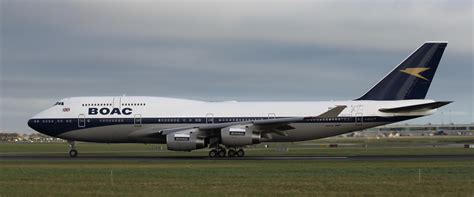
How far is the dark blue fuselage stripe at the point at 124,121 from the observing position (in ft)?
148

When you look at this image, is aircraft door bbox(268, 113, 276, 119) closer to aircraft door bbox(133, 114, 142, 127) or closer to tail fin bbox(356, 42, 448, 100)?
tail fin bbox(356, 42, 448, 100)

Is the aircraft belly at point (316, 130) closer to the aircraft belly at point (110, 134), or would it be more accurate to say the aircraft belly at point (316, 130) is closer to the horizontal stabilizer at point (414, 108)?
the horizontal stabilizer at point (414, 108)

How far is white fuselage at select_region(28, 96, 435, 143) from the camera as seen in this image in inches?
1774

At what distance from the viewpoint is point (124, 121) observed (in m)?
46.3

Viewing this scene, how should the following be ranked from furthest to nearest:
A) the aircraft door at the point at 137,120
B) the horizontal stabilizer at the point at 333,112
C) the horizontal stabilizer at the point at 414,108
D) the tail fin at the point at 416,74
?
the aircraft door at the point at 137,120
the tail fin at the point at 416,74
the horizontal stabilizer at the point at 414,108
the horizontal stabilizer at the point at 333,112

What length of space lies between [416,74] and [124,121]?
64.2 feet

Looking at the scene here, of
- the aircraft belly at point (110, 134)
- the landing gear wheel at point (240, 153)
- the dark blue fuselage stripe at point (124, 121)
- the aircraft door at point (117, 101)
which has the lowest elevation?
the landing gear wheel at point (240, 153)

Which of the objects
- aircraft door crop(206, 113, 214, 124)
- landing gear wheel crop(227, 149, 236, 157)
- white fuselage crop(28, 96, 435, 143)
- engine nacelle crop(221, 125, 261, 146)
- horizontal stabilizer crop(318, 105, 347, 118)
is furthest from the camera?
aircraft door crop(206, 113, 214, 124)

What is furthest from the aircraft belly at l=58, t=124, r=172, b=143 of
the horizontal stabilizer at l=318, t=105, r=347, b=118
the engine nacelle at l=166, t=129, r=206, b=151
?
the horizontal stabilizer at l=318, t=105, r=347, b=118

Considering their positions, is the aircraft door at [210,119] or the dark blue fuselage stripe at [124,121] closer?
the dark blue fuselage stripe at [124,121]

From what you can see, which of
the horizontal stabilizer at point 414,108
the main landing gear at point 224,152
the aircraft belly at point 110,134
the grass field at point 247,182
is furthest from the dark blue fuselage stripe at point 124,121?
the grass field at point 247,182

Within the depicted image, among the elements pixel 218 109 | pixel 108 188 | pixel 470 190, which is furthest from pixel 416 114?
pixel 108 188

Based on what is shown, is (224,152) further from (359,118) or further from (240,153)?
(359,118)

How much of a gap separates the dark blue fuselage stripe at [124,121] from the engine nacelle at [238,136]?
7.52ft
